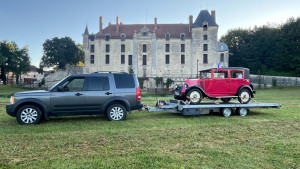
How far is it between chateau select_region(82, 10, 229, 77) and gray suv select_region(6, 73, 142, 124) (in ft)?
139

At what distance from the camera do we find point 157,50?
50.8m

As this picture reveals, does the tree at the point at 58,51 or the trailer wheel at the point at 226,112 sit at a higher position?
the tree at the point at 58,51

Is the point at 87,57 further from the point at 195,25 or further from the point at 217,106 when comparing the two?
the point at 217,106

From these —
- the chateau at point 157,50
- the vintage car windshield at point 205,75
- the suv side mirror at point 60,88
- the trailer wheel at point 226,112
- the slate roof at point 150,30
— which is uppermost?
the slate roof at point 150,30

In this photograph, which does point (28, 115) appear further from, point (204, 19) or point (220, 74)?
point (204, 19)

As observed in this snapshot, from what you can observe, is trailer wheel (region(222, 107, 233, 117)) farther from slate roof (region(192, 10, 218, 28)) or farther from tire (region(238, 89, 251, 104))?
slate roof (region(192, 10, 218, 28))

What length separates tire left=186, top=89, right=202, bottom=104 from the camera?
9.17 meters

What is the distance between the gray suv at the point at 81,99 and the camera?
737 centimetres

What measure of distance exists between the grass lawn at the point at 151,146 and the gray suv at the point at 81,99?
0.76 metres

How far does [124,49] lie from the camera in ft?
168

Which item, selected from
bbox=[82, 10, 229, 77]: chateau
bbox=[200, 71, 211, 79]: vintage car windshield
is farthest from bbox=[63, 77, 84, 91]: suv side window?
bbox=[82, 10, 229, 77]: chateau

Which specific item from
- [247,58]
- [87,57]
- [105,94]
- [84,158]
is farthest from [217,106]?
[247,58]

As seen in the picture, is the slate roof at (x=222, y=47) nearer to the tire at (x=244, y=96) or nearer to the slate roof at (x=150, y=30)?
the slate roof at (x=150, y=30)

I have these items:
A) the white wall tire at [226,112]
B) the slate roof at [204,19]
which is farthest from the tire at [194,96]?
the slate roof at [204,19]
